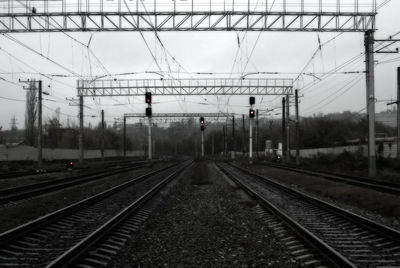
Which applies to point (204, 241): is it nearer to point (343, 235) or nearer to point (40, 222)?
point (343, 235)

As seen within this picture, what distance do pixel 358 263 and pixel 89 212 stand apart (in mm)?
8547

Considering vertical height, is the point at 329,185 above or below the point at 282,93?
below

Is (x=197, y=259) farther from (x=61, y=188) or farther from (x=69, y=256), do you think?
(x=61, y=188)

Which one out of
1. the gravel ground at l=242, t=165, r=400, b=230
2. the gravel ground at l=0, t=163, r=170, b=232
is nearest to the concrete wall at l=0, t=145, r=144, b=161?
the gravel ground at l=0, t=163, r=170, b=232

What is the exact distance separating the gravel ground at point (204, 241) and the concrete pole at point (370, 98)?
44.9 feet

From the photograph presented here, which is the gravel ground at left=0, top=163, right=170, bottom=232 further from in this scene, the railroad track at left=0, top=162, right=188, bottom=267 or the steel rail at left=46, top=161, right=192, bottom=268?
the steel rail at left=46, top=161, right=192, bottom=268

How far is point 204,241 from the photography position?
839 cm

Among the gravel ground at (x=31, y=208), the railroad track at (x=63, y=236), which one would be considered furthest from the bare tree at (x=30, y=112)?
the railroad track at (x=63, y=236)

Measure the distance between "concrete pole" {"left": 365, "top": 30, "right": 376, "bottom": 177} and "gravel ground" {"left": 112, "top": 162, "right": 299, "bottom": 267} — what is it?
44.9ft

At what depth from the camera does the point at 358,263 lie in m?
6.68

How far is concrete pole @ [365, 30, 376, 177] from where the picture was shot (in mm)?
23859

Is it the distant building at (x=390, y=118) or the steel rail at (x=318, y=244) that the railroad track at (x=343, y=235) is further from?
the distant building at (x=390, y=118)

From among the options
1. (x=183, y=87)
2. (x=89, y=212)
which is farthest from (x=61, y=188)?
(x=183, y=87)

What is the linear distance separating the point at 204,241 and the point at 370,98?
63.6 ft
